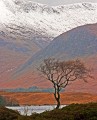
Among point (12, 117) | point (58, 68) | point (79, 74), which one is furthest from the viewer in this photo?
point (58, 68)

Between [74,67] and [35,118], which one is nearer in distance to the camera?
[35,118]

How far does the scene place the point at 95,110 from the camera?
21.7m

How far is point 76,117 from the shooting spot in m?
21.4

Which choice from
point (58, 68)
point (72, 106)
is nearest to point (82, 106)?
point (72, 106)

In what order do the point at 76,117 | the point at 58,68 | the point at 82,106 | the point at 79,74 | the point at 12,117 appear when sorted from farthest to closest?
the point at 58,68 < the point at 79,74 < the point at 12,117 < the point at 82,106 < the point at 76,117

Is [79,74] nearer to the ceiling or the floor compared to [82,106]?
nearer to the ceiling

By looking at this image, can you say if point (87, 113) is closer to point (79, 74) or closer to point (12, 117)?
point (12, 117)

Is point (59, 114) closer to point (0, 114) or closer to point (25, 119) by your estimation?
point (25, 119)

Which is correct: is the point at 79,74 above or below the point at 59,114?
above

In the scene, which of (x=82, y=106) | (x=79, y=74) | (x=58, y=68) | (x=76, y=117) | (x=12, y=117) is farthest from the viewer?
(x=58, y=68)

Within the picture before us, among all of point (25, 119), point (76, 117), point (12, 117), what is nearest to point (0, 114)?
point (12, 117)

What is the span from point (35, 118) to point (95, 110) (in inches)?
115

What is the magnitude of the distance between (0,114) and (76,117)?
7071 millimetres

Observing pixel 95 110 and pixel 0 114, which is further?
pixel 0 114
